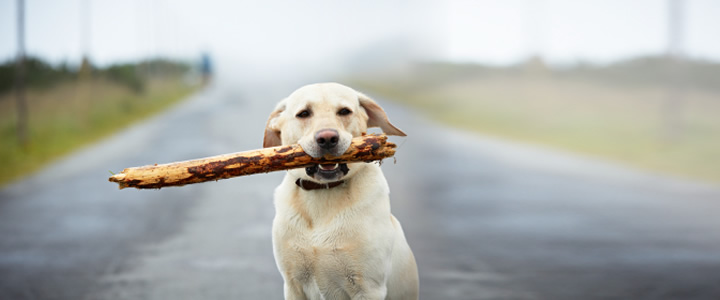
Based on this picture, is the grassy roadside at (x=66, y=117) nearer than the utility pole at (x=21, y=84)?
Yes

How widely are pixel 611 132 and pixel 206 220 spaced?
14818 millimetres

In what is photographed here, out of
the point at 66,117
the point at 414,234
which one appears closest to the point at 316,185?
the point at 414,234

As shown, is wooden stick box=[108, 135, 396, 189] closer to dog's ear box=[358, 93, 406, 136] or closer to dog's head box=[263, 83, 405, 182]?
dog's head box=[263, 83, 405, 182]

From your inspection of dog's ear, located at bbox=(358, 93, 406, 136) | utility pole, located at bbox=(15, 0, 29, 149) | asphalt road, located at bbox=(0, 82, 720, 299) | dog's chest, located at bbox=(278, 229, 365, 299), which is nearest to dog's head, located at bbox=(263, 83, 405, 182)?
dog's ear, located at bbox=(358, 93, 406, 136)

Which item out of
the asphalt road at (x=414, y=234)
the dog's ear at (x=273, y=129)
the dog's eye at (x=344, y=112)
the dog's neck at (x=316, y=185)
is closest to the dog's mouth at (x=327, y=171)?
the dog's neck at (x=316, y=185)

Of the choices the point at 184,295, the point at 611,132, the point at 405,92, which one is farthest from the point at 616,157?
the point at 405,92

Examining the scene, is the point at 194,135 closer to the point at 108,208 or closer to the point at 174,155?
the point at 174,155

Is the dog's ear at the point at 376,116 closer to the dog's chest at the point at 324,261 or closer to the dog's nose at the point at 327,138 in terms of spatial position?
the dog's nose at the point at 327,138

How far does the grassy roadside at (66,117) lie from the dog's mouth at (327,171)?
11804 millimetres

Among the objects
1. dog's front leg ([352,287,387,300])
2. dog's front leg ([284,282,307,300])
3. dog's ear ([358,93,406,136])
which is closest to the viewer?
dog's front leg ([352,287,387,300])

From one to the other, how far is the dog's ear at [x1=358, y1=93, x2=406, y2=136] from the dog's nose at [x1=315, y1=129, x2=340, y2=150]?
0.56 meters

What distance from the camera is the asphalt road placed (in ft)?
23.6

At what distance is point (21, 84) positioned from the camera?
18.5m

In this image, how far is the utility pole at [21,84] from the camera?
58.3ft
